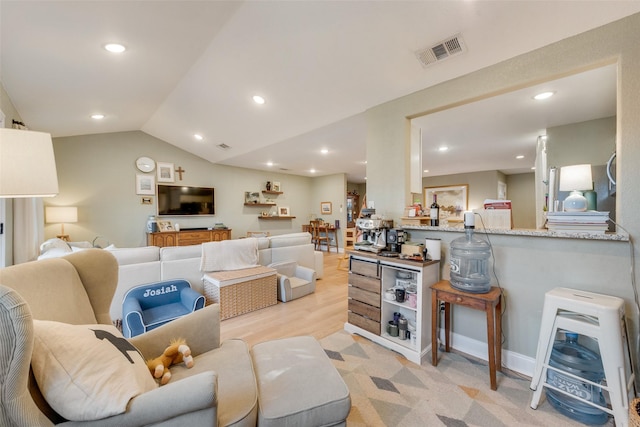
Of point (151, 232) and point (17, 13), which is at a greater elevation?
point (17, 13)

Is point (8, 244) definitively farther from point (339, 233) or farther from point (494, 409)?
point (339, 233)

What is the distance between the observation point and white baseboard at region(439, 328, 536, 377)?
1.91 m

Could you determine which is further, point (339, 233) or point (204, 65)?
point (339, 233)

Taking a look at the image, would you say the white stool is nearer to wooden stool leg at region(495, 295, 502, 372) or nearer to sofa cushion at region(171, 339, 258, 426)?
wooden stool leg at region(495, 295, 502, 372)

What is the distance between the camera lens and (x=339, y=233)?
25.0 ft

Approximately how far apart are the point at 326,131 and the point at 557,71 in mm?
2574

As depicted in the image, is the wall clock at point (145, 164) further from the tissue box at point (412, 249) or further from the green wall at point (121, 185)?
the tissue box at point (412, 249)

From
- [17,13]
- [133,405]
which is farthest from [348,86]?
[133,405]

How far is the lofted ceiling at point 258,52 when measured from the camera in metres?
1.76

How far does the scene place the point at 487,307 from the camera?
Answer: 174 centimetres

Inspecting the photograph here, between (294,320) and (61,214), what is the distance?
4.54 metres

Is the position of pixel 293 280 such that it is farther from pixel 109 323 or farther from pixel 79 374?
pixel 79 374

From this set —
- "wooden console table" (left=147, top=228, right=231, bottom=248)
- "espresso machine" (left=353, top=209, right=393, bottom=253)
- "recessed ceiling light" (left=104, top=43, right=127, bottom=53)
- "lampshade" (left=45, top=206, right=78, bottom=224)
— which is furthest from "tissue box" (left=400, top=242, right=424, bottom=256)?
"lampshade" (left=45, top=206, right=78, bottom=224)

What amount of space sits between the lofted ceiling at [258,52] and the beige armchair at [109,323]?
1898mm
